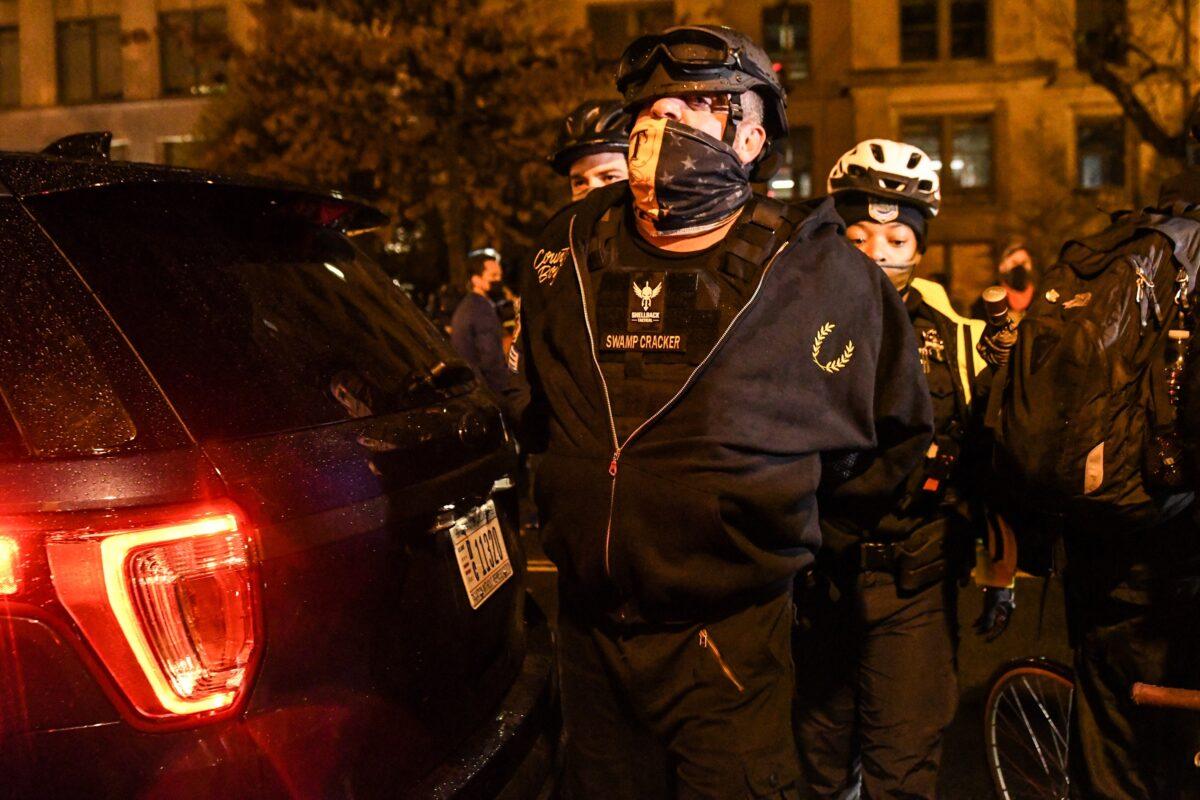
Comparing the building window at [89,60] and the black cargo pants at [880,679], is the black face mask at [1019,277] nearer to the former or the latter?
the black cargo pants at [880,679]

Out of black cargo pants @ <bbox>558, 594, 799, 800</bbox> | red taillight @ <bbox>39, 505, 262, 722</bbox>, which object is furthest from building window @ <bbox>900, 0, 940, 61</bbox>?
red taillight @ <bbox>39, 505, 262, 722</bbox>

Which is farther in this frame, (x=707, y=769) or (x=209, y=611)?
(x=707, y=769)

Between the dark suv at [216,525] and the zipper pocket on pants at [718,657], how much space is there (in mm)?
561

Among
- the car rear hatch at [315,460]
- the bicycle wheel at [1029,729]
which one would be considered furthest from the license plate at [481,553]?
the bicycle wheel at [1029,729]

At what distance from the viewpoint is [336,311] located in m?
2.48

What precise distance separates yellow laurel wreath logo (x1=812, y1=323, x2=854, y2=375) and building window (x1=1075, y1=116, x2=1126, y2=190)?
24285 mm

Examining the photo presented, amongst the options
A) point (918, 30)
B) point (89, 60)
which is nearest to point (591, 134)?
point (918, 30)

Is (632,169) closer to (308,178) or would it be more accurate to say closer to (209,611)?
(209,611)

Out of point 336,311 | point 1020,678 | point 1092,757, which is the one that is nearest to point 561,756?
point 336,311

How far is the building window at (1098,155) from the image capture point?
77.4 ft

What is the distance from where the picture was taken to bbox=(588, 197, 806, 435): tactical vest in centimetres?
205

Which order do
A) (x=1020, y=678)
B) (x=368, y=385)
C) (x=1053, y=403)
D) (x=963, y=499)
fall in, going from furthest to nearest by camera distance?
(x=1020, y=678), (x=963, y=499), (x=1053, y=403), (x=368, y=385)

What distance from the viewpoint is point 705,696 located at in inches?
83.1

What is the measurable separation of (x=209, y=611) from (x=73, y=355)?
516 mm
